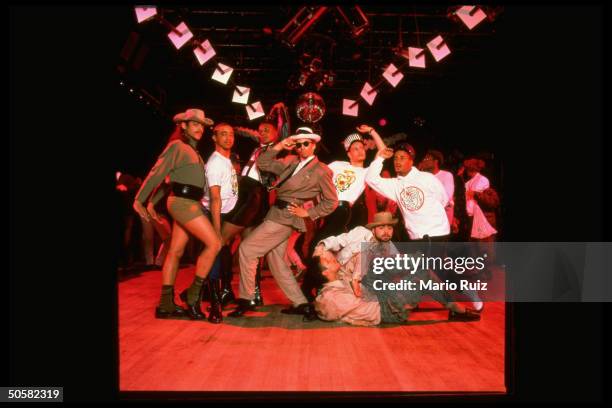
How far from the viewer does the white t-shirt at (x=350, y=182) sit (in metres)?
5.11

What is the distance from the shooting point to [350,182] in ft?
16.9

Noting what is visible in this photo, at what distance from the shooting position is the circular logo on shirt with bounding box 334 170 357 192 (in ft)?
16.9

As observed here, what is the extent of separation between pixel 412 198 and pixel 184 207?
6.37 ft

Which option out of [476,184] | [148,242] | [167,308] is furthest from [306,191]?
[148,242]

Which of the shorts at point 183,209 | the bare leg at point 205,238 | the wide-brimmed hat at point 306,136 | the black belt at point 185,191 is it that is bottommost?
the bare leg at point 205,238

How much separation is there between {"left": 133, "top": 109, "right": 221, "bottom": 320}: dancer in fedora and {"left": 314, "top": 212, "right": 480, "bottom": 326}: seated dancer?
0.96 meters

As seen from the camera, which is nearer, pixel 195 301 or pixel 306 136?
pixel 195 301

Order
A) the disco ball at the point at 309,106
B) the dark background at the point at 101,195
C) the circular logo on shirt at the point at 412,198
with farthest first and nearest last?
the disco ball at the point at 309,106 → the circular logo on shirt at the point at 412,198 → the dark background at the point at 101,195

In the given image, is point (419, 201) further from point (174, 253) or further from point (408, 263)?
point (174, 253)

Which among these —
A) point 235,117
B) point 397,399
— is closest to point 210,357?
point 397,399

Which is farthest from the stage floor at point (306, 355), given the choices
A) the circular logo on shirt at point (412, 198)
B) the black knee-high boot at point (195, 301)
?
the circular logo on shirt at point (412, 198)

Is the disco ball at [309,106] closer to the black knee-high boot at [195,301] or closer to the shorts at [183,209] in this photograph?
the shorts at [183,209]

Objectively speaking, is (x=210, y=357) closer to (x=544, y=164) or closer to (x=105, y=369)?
(x=105, y=369)

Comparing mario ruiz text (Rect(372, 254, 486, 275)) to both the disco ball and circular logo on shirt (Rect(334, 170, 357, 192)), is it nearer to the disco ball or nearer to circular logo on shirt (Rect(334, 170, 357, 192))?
circular logo on shirt (Rect(334, 170, 357, 192))
